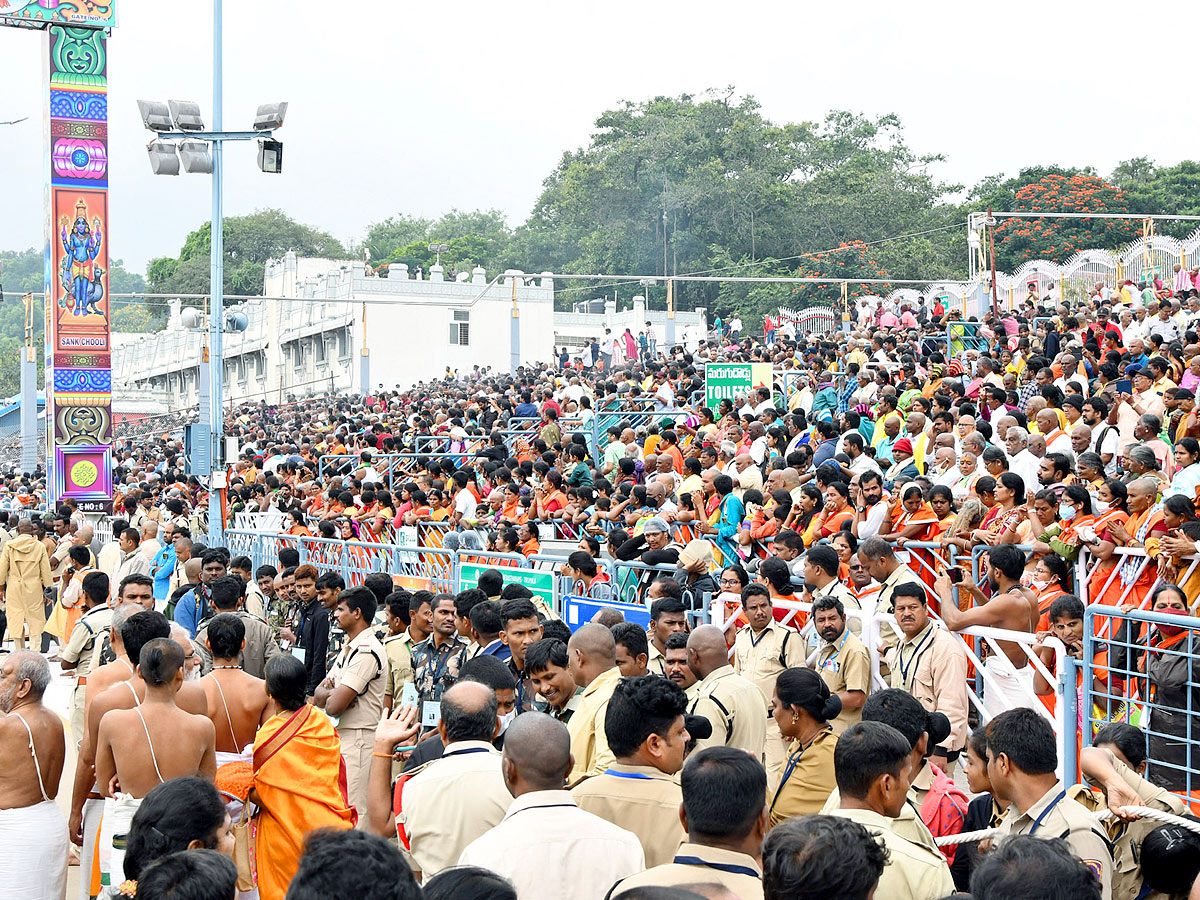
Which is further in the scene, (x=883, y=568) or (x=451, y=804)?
(x=883, y=568)

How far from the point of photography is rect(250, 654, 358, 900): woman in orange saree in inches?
224

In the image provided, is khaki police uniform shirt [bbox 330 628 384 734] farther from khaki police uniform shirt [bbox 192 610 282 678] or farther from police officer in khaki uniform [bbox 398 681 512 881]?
police officer in khaki uniform [bbox 398 681 512 881]

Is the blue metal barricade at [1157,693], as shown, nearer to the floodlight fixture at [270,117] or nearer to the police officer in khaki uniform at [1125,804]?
the police officer in khaki uniform at [1125,804]

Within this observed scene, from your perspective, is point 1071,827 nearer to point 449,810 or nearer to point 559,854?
point 559,854

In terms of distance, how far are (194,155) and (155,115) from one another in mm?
815

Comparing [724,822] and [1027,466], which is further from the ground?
[1027,466]

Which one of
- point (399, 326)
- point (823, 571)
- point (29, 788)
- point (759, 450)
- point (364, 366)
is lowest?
point (29, 788)

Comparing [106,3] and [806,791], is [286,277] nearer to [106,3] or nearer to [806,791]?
[106,3]

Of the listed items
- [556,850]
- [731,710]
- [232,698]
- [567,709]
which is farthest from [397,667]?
[556,850]

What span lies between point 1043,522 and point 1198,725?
9.32ft

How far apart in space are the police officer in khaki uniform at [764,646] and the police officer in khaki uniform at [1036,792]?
2.72 metres

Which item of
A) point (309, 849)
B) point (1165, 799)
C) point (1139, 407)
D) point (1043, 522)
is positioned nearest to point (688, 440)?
point (1139, 407)

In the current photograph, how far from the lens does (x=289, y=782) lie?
5703mm

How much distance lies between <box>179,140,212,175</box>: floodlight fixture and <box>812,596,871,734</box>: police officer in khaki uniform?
12.1 meters
